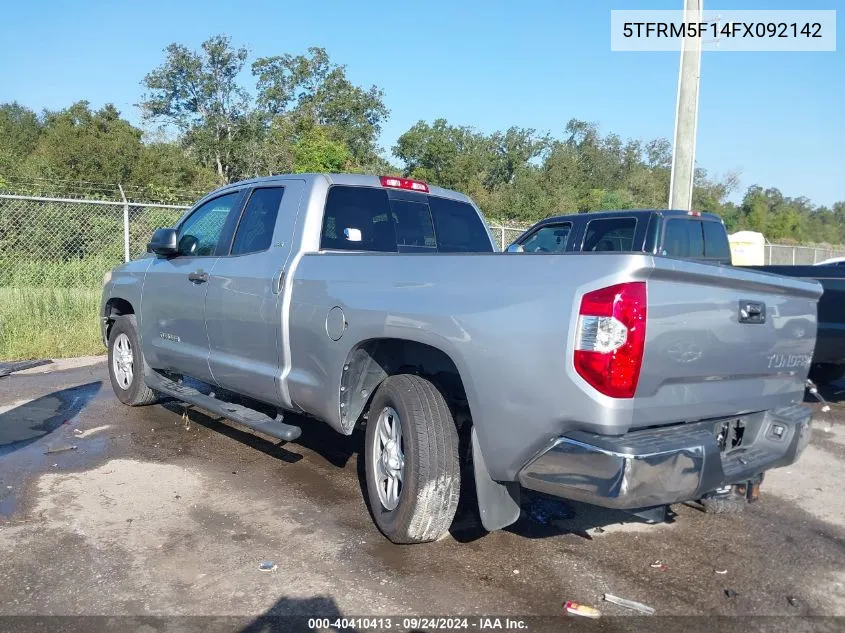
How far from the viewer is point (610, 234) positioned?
916cm

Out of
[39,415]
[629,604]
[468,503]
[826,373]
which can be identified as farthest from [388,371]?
[826,373]

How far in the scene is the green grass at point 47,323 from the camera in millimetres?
9898

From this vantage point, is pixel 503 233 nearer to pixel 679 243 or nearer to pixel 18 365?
pixel 679 243

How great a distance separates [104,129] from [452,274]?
3797cm

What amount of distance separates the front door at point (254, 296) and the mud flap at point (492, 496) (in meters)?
1.74

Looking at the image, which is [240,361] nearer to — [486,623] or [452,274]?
[452,274]

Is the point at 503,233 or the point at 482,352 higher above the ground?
the point at 503,233

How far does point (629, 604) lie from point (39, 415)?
18.3 ft

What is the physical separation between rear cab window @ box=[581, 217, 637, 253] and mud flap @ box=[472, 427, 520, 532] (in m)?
5.95

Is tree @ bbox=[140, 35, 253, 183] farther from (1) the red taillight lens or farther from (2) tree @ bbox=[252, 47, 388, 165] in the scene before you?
(1) the red taillight lens

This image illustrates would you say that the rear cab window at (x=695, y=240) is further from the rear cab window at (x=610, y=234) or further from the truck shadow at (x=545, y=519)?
the truck shadow at (x=545, y=519)

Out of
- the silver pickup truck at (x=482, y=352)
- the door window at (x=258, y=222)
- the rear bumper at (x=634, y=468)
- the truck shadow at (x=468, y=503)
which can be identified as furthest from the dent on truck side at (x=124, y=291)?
the rear bumper at (x=634, y=468)

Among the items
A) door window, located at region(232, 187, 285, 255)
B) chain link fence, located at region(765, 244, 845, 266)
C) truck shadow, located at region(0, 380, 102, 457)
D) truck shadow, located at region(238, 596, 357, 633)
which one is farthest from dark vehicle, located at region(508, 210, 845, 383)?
chain link fence, located at region(765, 244, 845, 266)

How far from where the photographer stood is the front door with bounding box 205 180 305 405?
15.9 feet
